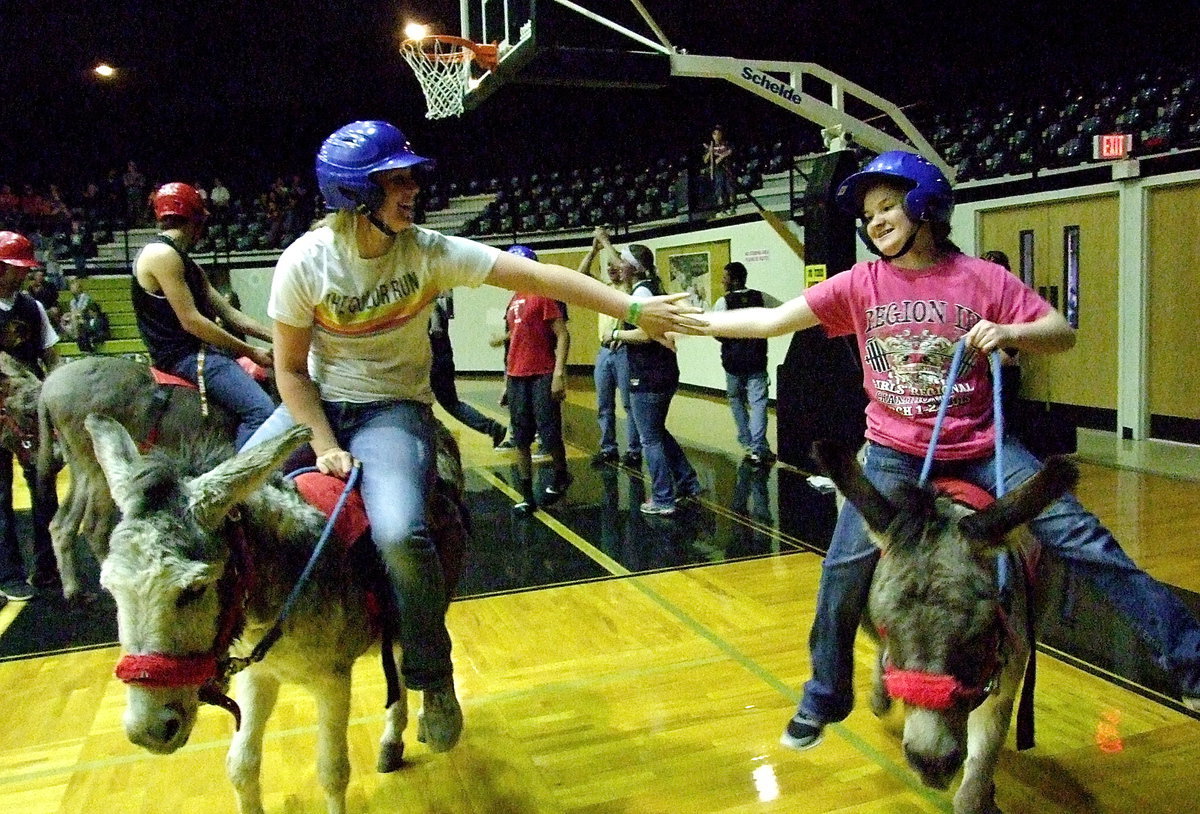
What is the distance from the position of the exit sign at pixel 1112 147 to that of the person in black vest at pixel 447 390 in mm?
7207

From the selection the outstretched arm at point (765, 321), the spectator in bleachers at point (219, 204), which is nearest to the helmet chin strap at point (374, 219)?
the outstretched arm at point (765, 321)

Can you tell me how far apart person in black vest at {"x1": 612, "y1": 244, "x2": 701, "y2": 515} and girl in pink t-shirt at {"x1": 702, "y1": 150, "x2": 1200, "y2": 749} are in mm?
4015

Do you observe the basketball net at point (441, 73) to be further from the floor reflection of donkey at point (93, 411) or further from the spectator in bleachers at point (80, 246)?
the spectator in bleachers at point (80, 246)

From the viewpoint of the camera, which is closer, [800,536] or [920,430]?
[920,430]

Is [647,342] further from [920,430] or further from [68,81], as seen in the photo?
[68,81]

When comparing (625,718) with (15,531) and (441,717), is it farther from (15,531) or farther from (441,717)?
(15,531)

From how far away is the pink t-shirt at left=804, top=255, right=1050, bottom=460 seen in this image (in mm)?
2834

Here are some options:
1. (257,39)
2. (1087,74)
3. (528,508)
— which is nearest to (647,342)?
(528,508)

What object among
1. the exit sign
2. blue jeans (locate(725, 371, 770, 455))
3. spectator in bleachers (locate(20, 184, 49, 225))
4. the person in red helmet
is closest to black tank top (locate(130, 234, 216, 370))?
the person in red helmet

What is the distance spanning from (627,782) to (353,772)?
1.06 metres

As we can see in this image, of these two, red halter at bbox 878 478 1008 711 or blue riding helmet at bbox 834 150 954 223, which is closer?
red halter at bbox 878 478 1008 711

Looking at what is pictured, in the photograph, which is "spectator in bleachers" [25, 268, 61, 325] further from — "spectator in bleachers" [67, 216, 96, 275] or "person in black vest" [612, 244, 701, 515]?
"person in black vest" [612, 244, 701, 515]

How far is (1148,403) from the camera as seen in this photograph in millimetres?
9812

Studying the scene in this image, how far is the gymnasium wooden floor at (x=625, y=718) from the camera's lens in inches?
128
